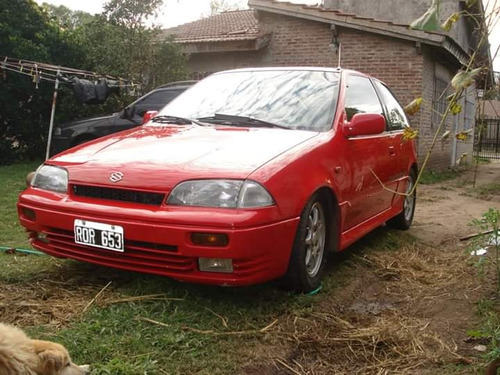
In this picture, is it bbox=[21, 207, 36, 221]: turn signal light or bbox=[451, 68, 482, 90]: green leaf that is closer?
bbox=[451, 68, 482, 90]: green leaf

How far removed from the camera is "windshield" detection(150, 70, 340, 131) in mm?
4039

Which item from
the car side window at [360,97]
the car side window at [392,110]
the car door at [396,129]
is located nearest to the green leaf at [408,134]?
the car side window at [360,97]

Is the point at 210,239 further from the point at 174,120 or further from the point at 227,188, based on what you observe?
the point at 174,120

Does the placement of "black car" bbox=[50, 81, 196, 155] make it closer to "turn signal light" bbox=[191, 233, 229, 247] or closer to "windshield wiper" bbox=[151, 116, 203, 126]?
"windshield wiper" bbox=[151, 116, 203, 126]

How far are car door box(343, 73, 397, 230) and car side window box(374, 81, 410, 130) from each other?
22cm

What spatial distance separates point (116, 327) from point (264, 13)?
1177 centimetres

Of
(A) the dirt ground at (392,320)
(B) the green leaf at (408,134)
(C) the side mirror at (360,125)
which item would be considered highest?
(B) the green leaf at (408,134)

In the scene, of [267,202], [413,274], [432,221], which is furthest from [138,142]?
[432,221]

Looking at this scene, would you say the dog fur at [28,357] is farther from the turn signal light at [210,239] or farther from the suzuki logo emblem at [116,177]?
the suzuki logo emblem at [116,177]

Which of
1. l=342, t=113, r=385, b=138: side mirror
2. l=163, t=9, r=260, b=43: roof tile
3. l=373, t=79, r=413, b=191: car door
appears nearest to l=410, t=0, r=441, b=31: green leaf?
l=342, t=113, r=385, b=138: side mirror

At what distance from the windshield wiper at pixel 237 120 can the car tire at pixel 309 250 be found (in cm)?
71

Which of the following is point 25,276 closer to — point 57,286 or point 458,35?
point 57,286

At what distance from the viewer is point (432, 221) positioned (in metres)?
6.96

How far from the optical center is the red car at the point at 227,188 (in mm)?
3010
